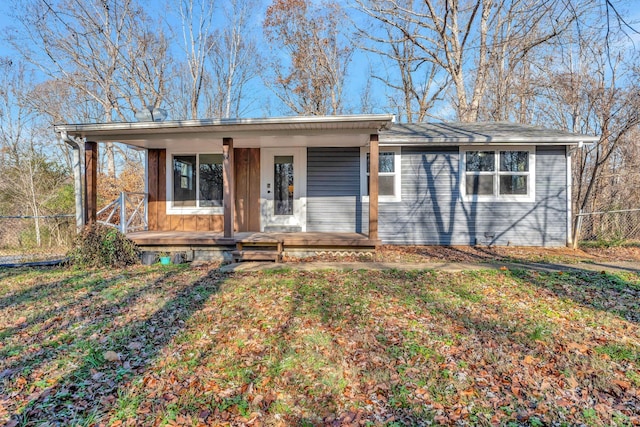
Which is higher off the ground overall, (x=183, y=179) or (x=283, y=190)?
(x=183, y=179)

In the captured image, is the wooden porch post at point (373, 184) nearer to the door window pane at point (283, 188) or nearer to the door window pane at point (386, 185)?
the door window pane at point (386, 185)

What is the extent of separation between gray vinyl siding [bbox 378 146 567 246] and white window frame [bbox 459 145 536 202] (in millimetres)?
103


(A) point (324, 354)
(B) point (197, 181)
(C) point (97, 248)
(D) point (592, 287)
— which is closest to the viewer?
(A) point (324, 354)

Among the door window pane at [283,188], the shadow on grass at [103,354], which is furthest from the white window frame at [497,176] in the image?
the shadow on grass at [103,354]

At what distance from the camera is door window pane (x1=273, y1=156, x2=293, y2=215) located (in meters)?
8.57

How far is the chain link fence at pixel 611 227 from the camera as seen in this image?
9195 millimetres

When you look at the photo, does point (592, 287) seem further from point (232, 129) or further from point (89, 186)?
point (89, 186)

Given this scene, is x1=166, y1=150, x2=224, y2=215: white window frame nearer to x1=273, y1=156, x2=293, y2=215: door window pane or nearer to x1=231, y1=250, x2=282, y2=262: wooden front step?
x1=273, y1=156, x2=293, y2=215: door window pane

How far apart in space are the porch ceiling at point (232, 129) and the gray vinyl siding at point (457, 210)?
2296mm

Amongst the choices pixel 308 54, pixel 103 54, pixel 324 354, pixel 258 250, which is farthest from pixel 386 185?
pixel 103 54

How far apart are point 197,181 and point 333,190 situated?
3558 mm

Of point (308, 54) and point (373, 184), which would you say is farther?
point (308, 54)

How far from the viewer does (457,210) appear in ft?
28.0

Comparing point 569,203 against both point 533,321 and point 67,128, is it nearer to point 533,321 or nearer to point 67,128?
point 533,321
